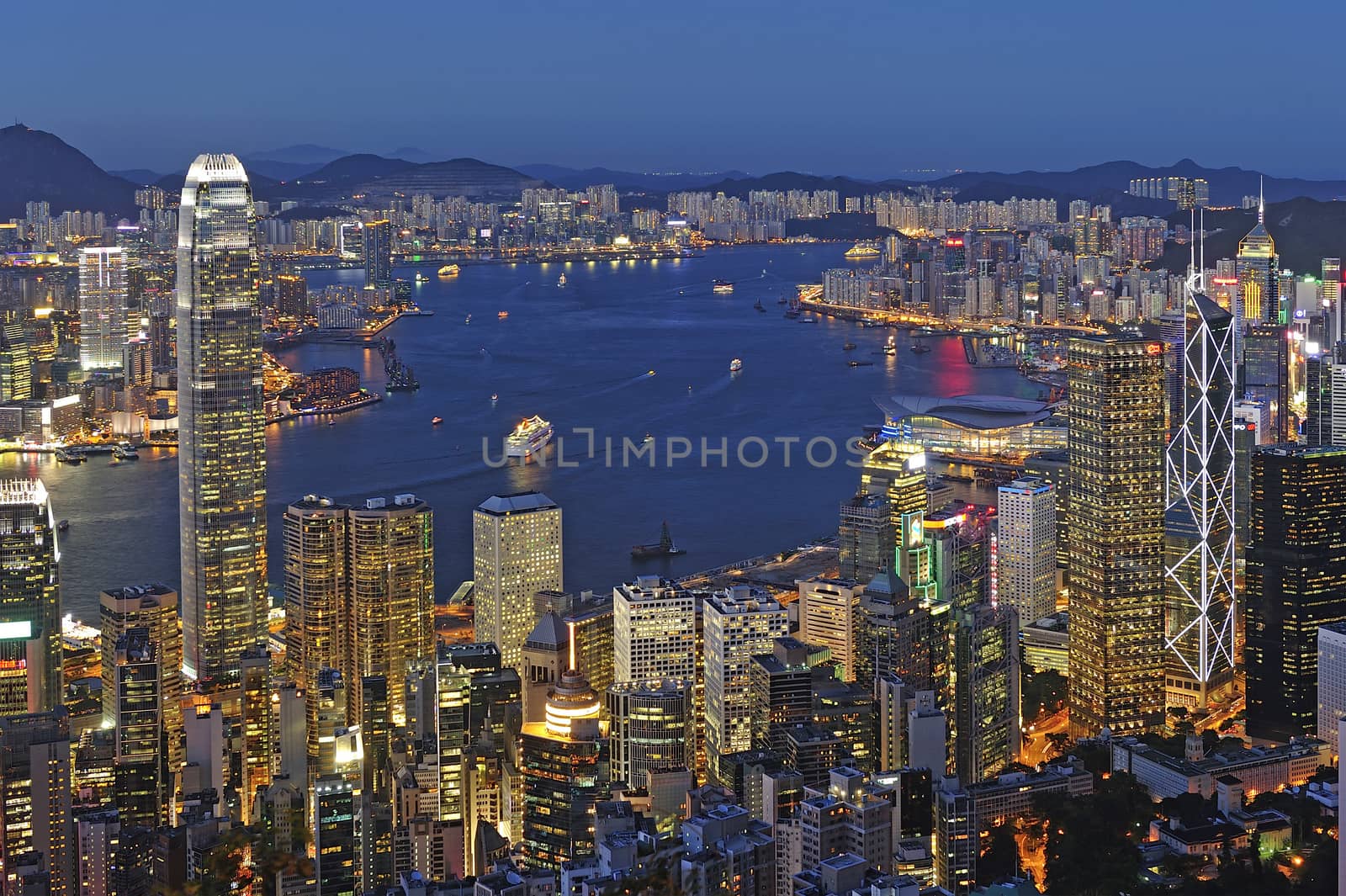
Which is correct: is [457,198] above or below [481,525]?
above

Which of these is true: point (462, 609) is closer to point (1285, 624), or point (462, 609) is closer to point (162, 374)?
point (1285, 624)

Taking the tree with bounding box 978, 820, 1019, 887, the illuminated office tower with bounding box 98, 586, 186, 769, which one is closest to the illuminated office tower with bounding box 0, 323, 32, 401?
the illuminated office tower with bounding box 98, 586, 186, 769

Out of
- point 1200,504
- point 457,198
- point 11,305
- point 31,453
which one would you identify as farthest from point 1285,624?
point 457,198

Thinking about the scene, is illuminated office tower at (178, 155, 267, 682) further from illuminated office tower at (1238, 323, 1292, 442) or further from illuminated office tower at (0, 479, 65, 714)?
illuminated office tower at (1238, 323, 1292, 442)

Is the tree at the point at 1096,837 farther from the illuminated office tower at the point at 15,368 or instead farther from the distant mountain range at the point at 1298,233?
the illuminated office tower at the point at 15,368

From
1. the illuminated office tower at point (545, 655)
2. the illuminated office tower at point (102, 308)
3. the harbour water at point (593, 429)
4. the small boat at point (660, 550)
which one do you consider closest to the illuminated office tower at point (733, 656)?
the illuminated office tower at point (545, 655)

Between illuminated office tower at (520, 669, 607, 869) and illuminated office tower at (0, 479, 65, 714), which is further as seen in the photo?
illuminated office tower at (0, 479, 65, 714)

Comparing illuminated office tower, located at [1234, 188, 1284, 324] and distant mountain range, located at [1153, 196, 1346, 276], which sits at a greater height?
distant mountain range, located at [1153, 196, 1346, 276]
